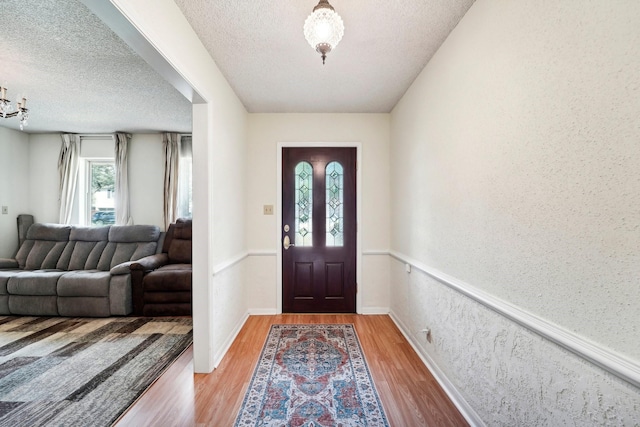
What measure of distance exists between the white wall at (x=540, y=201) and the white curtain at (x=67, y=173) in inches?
215

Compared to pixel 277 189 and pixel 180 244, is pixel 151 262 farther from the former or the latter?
pixel 277 189

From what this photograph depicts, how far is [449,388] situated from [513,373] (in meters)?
0.78

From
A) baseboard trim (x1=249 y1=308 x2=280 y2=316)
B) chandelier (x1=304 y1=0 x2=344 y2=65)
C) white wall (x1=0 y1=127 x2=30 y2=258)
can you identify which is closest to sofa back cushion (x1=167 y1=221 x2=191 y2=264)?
baseboard trim (x1=249 y1=308 x2=280 y2=316)

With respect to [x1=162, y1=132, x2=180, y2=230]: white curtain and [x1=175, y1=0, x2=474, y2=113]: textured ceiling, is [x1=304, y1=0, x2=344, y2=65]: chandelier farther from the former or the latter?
[x1=162, y1=132, x2=180, y2=230]: white curtain

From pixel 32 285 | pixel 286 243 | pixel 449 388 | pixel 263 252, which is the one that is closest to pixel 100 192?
pixel 32 285

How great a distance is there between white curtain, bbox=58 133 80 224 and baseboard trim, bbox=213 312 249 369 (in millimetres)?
3572

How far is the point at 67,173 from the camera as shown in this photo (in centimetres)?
457

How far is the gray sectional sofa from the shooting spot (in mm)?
3436

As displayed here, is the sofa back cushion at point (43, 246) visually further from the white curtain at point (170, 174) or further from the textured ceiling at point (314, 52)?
the textured ceiling at point (314, 52)

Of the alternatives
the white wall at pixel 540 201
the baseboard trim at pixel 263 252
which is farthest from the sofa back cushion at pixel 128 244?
the white wall at pixel 540 201

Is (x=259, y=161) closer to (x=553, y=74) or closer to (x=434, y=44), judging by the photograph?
(x=434, y=44)

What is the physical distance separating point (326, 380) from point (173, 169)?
3901mm

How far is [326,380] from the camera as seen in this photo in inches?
85.2

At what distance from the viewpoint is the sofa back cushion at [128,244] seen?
400 cm
